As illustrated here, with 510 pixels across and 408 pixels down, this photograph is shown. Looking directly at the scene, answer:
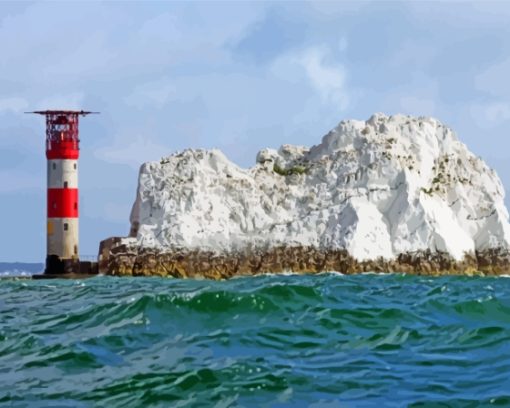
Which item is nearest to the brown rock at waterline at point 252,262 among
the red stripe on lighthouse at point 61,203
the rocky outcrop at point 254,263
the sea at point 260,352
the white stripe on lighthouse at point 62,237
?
the rocky outcrop at point 254,263

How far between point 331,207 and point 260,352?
1304 inches

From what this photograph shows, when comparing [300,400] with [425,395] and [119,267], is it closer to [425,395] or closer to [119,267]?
[425,395]

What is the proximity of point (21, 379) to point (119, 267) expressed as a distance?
32.7 meters

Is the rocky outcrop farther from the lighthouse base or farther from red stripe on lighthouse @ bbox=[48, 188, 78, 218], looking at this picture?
red stripe on lighthouse @ bbox=[48, 188, 78, 218]

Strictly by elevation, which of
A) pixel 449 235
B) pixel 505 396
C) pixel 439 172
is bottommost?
pixel 505 396

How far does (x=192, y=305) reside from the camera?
50.1ft

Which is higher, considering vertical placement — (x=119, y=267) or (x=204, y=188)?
(x=204, y=188)

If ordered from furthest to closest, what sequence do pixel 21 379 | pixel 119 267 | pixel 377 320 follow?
1. pixel 119 267
2. pixel 377 320
3. pixel 21 379

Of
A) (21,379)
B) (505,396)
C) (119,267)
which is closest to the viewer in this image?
(505,396)

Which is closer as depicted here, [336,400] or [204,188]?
[336,400]

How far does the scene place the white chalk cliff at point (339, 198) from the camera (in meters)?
43.5

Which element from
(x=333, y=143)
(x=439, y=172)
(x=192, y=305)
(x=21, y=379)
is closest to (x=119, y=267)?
(x=333, y=143)

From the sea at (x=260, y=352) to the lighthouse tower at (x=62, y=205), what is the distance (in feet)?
92.6

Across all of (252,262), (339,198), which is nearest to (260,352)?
(252,262)
